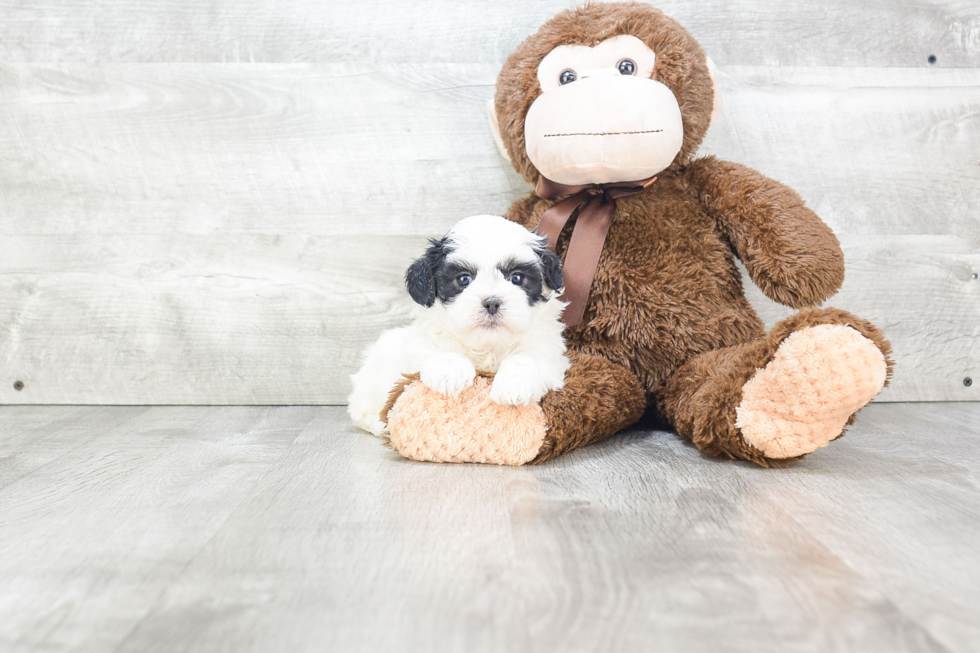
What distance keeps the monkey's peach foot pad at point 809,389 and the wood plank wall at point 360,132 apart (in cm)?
58

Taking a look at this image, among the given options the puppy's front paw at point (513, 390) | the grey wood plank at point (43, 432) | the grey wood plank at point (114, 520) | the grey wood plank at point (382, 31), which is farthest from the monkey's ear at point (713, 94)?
the grey wood plank at point (43, 432)

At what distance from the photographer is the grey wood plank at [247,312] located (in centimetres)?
154

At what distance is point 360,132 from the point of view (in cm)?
153

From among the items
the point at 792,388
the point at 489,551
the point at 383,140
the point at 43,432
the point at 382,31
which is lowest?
the point at 43,432

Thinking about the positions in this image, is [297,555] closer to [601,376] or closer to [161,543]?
[161,543]

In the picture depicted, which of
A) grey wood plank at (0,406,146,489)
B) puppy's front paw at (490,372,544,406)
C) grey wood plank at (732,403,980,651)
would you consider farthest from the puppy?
grey wood plank at (0,406,146,489)

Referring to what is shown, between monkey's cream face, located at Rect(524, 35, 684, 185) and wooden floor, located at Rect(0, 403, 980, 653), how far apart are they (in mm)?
454

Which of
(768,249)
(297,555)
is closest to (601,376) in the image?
(768,249)

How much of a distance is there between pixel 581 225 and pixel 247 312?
74cm

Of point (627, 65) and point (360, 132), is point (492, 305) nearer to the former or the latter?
point (627, 65)

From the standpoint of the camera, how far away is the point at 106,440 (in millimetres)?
1256

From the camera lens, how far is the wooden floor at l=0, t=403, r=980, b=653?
58cm

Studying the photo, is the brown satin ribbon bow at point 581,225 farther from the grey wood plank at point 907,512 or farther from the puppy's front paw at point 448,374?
the grey wood plank at point 907,512

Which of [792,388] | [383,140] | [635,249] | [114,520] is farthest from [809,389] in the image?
[383,140]
